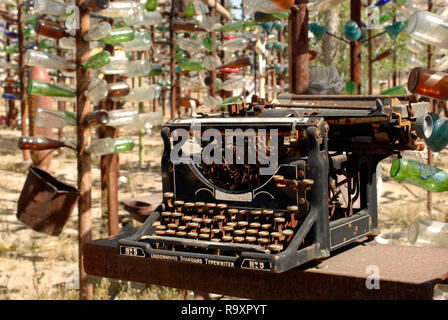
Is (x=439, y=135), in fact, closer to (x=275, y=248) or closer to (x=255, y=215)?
(x=255, y=215)

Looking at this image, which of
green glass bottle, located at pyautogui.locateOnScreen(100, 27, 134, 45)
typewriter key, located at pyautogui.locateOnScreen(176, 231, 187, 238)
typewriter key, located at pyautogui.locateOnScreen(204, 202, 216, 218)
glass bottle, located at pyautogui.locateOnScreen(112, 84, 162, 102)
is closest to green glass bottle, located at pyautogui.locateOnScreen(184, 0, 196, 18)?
glass bottle, located at pyautogui.locateOnScreen(112, 84, 162, 102)

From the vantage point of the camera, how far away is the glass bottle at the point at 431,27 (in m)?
3.97

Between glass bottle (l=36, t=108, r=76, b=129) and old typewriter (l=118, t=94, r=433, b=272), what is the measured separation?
241 cm

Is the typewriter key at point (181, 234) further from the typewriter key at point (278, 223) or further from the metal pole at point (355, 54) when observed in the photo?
the metal pole at point (355, 54)

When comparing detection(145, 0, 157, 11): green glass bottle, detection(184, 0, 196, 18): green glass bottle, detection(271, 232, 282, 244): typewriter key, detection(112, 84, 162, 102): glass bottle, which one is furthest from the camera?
detection(184, 0, 196, 18): green glass bottle

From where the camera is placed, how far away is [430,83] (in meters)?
3.63

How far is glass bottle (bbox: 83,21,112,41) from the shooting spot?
565 cm

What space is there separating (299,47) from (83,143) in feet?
7.79

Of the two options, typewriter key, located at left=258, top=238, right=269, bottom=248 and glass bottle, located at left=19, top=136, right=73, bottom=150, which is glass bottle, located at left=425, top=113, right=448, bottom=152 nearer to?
typewriter key, located at left=258, top=238, right=269, bottom=248

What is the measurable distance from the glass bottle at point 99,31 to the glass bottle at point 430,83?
3.06 meters

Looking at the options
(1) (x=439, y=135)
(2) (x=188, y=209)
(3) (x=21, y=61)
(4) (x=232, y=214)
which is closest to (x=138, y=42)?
(2) (x=188, y=209)

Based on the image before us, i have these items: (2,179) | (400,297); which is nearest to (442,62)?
(400,297)

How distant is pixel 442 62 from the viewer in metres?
4.84

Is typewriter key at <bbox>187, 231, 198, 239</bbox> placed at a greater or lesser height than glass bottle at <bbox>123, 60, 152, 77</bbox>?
lesser
